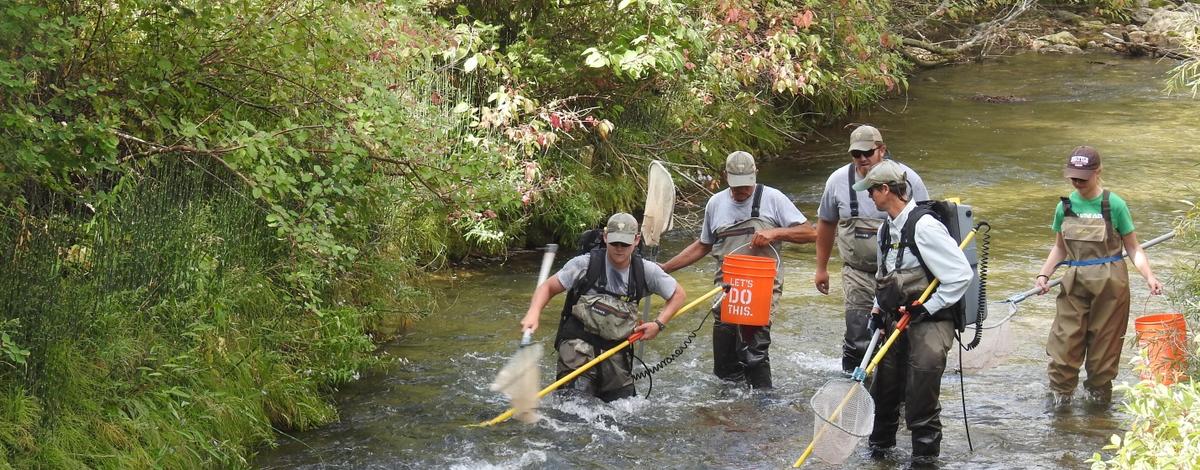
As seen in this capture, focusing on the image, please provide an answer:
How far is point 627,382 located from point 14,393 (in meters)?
3.36

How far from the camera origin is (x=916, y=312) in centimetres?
625

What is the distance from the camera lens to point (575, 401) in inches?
297

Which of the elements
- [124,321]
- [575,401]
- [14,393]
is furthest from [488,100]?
[14,393]

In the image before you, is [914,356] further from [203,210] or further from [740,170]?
[203,210]

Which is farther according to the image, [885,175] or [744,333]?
[744,333]

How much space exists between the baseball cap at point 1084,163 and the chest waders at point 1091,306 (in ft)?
0.74


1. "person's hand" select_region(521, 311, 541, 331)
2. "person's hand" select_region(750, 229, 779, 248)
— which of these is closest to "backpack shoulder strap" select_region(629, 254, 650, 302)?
"person's hand" select_region(521, 311, 541, 331)

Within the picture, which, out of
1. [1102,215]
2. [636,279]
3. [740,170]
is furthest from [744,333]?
[1102,215]

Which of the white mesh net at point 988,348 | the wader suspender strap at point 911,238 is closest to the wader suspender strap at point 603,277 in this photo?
the wader suspender strap at point 911,238

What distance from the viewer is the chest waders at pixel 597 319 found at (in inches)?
281

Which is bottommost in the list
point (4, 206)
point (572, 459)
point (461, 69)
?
point (572, 459)

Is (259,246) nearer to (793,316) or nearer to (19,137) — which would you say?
(19,137)

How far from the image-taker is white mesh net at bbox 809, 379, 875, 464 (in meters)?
6.09

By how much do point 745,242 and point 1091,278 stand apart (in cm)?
208
